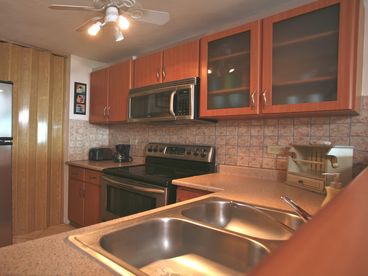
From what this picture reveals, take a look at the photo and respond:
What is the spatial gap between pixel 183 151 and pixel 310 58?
53.3 inches

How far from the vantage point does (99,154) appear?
3.03 m

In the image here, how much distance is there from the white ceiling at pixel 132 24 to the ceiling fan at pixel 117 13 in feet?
1.25

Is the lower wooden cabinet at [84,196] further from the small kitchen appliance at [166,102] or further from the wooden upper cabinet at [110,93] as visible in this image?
the small kitchen appliance at [166,102]

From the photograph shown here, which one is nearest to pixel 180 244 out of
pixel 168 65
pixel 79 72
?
pixel 168 65

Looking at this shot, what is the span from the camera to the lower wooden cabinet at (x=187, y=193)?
158 cm

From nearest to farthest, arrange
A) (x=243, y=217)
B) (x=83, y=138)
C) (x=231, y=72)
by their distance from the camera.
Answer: (x=243, y=217) → (x=231, y=72) → (x=83, y=138)

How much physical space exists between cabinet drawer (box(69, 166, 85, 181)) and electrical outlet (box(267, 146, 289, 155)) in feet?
6.76

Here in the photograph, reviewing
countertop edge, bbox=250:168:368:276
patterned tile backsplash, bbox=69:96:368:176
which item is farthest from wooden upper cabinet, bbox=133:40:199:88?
countertop edge, bbox=250:168:368:276

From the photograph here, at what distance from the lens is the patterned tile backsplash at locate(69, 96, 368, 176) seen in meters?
1.52

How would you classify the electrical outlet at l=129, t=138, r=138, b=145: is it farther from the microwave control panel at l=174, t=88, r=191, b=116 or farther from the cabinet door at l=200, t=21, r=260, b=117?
the cabinet door at l=200, t=21, r=260, b=117

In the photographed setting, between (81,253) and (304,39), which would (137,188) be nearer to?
(81,253)

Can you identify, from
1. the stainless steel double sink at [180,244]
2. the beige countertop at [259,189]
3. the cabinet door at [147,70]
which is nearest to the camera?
the stainless steel double sink at [180,244]

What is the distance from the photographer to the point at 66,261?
554 millimetres

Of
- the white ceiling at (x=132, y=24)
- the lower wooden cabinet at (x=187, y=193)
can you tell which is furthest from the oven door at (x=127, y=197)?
the white ceiling at (x=132, y=24)
